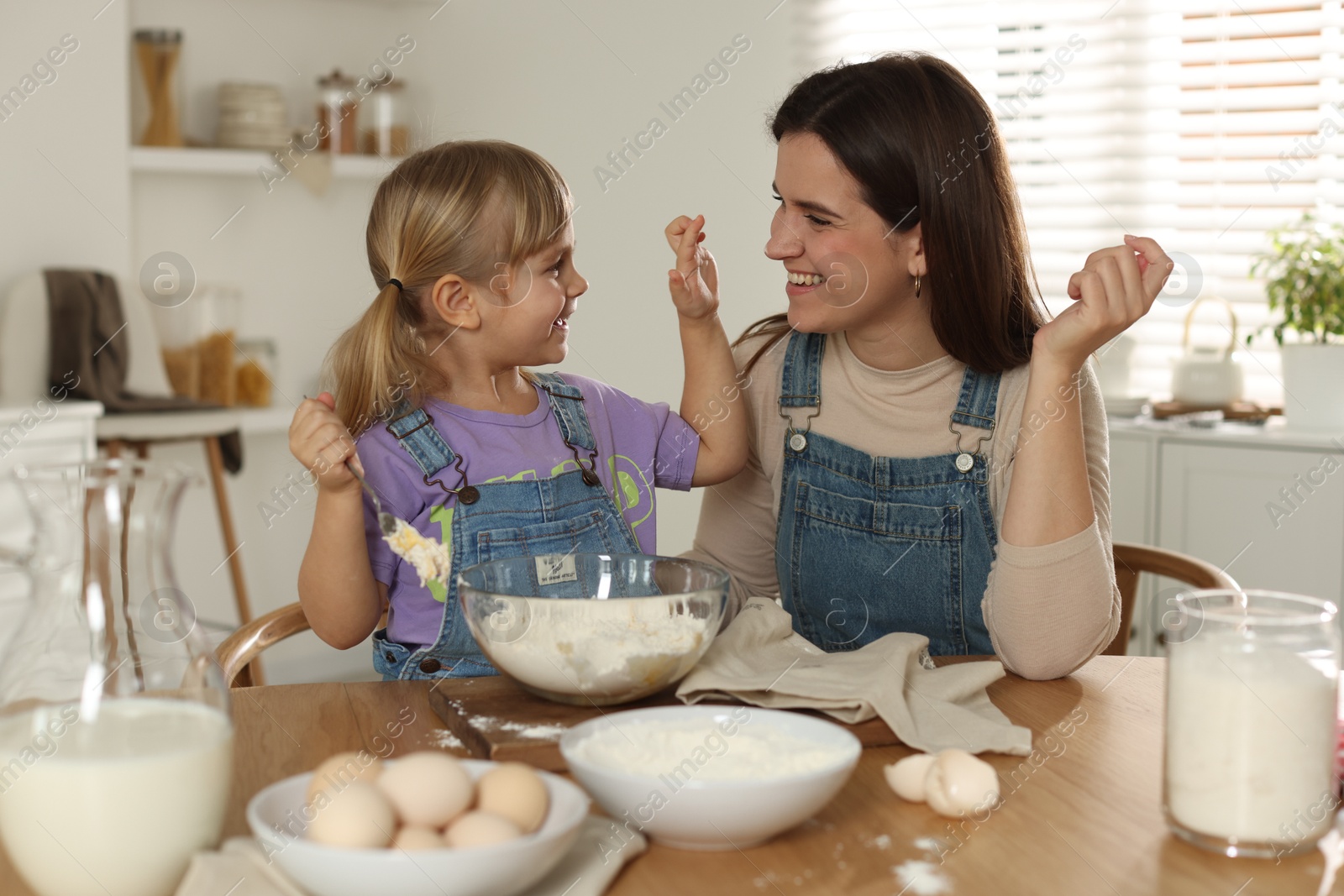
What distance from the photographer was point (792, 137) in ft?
4.91

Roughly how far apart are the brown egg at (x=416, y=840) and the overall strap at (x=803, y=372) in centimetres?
98

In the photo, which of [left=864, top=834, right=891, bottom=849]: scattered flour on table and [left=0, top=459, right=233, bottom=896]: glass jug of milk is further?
[left=864, top=834, right=891, bottom=849]: scattered flour on table

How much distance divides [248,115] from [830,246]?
7.12 ft

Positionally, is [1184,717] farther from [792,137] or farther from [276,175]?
[276,175]

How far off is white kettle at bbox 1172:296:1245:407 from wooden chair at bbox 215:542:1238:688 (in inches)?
53.3

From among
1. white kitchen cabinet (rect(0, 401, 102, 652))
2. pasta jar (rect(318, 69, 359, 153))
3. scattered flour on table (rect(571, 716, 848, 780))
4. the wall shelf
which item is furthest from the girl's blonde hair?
pasta jar (rect(318, 69, 359, 153))

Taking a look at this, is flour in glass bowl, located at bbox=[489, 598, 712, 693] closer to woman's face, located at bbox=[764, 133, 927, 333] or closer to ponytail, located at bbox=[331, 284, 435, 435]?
ponytail, located at bbox=[331, 284, 435, 435]

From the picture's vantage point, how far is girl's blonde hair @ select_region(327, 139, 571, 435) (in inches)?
53.7

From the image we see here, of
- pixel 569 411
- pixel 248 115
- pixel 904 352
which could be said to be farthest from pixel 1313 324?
pixel 248 115

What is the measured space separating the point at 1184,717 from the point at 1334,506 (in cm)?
205

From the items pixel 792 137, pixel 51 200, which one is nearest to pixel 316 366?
pixel 51 200

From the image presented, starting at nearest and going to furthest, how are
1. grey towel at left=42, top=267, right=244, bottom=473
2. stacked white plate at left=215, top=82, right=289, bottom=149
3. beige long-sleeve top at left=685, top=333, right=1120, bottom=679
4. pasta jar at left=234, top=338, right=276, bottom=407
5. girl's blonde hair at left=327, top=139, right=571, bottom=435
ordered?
beige long-sleeve top at left=685, top=333, right=1120, bottom=679
girl's blonde hair at left=327, top=139, right=571, bottom=435
grey towel at left=42, top=267, right=244, bottom=473
stacked white plate at left=215, top=82, right=289, bottom=149
pasta jar at left=234, top=338, right=276, bottom=407

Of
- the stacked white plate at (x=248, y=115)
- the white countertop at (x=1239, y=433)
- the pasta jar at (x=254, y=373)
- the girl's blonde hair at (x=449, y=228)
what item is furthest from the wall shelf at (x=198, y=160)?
the white countertop at (x=1239, y=433)

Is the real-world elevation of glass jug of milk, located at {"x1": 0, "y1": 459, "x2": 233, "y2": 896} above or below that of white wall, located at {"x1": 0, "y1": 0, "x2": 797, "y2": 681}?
below
